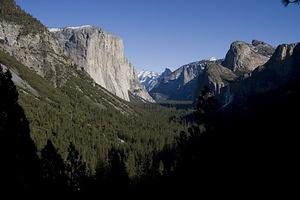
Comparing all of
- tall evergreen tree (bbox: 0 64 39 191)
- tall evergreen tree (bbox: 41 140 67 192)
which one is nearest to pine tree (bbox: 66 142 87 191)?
tall evergreen tree (bbox: 41 140 67 192)

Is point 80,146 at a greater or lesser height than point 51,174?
greater

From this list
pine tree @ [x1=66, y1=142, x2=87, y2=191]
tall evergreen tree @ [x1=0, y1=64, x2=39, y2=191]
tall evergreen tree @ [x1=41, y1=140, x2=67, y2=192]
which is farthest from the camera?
pine tree @ [x1=66, y1=142, x2=87, y2=191]

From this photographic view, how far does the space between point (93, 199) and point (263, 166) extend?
34.5 meters

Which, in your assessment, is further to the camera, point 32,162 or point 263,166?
point 263,166

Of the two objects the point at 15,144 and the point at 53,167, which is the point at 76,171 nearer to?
the point at 53,167

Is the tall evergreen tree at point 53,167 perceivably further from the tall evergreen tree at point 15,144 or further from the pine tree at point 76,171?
the tall evergreen tree at point 15,144

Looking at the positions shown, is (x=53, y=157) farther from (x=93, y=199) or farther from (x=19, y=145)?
(x=19, y=145)

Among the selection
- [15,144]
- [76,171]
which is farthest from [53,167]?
[15,144]

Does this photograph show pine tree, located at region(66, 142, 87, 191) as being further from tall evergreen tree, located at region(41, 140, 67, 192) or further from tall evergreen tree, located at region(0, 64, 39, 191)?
tall evergreen tree, located at region(0, 64, 39, 191)

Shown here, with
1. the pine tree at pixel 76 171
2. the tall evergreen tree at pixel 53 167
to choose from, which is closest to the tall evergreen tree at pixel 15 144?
the tall evergreen tree at pixel 53 167

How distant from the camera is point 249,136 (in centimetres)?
5284

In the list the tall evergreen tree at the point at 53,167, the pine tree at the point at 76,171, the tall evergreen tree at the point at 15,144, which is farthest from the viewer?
the pine tree at the point at 76,171

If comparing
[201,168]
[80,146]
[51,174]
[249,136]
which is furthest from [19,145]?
[80,146]

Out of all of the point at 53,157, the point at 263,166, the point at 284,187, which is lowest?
the point at 284,187
